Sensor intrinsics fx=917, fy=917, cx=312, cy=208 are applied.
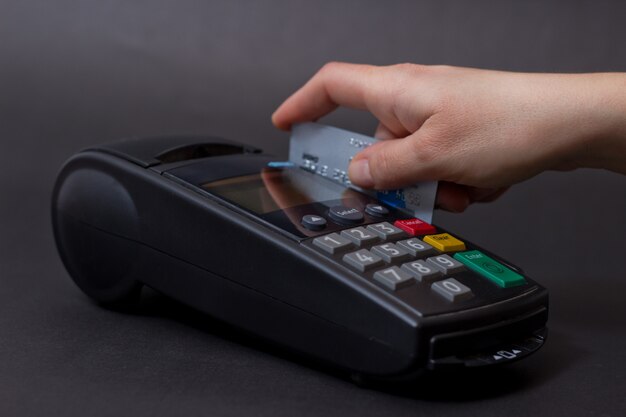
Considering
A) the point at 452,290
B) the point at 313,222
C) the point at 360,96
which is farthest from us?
the point at 360,96

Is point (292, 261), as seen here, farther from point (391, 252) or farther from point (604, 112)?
point (604, 112)

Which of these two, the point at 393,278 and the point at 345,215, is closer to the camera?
the point at 393,278

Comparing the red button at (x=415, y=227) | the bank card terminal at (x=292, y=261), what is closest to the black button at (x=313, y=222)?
the bank card terminal at (x=292, y=261)

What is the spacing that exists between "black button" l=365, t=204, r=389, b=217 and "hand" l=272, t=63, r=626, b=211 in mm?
54

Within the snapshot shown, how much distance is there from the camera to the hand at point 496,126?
3.79 ft

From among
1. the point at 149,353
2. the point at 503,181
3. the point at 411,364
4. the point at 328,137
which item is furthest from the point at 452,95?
the point at 149,353

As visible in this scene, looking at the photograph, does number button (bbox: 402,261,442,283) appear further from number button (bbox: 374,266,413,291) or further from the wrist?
the wrist

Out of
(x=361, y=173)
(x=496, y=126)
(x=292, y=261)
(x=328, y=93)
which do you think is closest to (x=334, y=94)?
(x=328, y=93)

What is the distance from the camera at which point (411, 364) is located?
94 centimetres

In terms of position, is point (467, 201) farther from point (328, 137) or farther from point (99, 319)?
point (99, 319)

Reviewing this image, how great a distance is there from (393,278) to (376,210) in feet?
0.65

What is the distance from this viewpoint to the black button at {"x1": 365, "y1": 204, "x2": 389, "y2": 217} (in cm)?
117

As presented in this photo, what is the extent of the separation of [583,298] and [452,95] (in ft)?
1.36

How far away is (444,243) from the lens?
3.64ft
